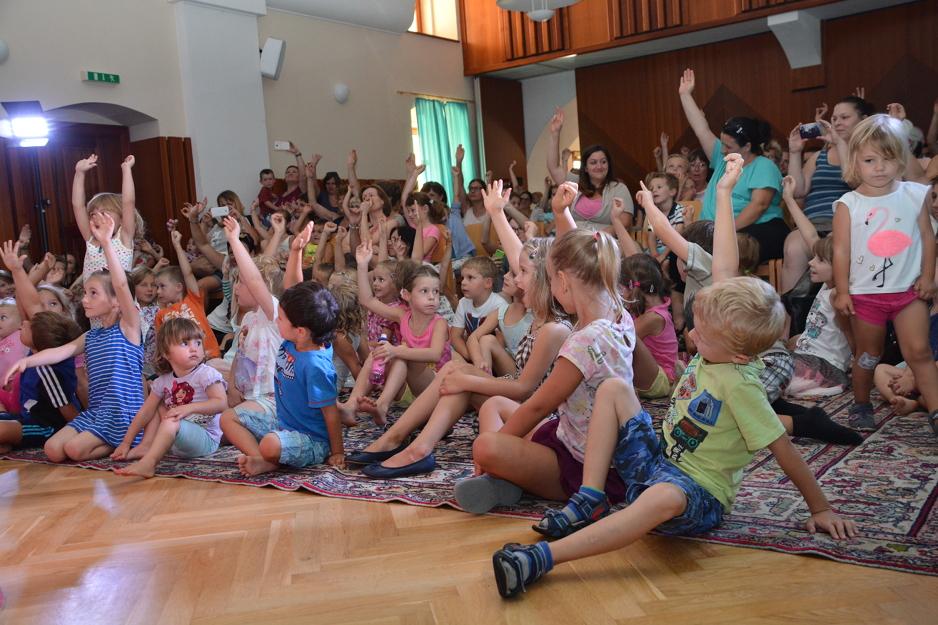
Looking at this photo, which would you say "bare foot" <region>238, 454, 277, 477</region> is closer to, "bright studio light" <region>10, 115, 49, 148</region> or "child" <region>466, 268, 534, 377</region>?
"child" <region>466, 268, 534, 377</region>

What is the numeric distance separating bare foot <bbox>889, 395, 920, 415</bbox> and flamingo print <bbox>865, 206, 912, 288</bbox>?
0.57m

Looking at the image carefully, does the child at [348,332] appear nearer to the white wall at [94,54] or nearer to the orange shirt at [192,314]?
the orange shirt at [192,314]

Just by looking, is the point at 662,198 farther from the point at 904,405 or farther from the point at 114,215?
the point at 114,215

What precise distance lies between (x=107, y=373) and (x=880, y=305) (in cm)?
330

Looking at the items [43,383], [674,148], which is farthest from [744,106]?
[43,383]

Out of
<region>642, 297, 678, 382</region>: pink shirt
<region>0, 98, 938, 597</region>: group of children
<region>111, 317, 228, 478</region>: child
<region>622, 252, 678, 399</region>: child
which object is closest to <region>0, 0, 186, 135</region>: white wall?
<region>0, 98, 938, 597</region>: group of children

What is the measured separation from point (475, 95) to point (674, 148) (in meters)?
3.06

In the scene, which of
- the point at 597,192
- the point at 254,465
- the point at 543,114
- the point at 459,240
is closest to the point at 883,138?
the point at 254,465

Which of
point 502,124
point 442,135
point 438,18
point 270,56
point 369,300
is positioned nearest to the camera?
point 369,300

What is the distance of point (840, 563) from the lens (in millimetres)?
2029

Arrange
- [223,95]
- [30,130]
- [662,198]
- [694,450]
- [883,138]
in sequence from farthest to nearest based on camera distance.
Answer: [223,95], [30,130], [662,198], [883,138], [694,450]

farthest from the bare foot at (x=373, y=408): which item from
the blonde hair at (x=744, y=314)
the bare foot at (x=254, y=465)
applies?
the blonde hair at (x=744, y=314)

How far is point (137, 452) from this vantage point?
143 inches

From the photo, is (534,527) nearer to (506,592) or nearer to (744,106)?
(506,592)
